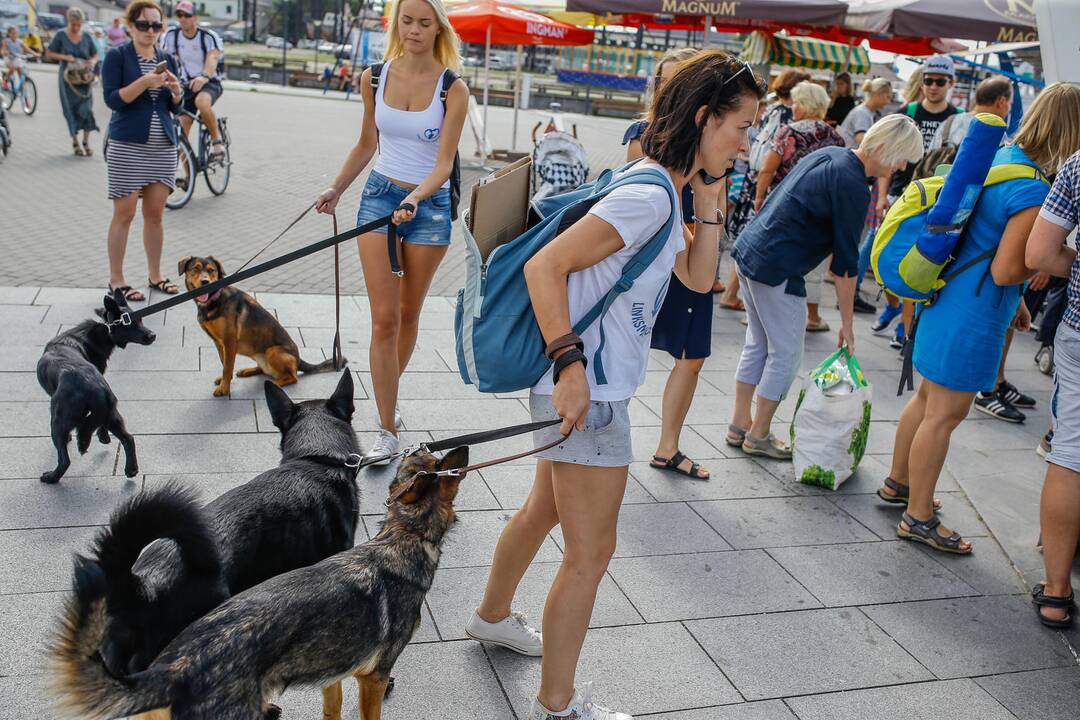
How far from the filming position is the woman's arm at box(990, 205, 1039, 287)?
3.68 m

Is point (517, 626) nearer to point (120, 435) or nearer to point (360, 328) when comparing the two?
point (120, 435)

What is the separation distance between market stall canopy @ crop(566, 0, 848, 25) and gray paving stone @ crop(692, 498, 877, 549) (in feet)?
26.2

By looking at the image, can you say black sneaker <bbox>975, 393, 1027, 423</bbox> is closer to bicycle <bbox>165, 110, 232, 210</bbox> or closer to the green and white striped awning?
bicycle <bbox>165, 110, 232, 210</bbox>

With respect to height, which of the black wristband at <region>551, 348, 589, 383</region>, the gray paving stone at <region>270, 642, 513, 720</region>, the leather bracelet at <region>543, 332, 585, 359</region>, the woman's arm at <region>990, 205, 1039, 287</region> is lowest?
the gray paving stone at <region>270, 642, 513, 720</region>

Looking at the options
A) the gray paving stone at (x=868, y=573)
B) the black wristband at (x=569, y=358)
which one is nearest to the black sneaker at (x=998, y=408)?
the gray paving stone at (x=868, y=573)

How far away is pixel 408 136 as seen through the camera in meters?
4.39

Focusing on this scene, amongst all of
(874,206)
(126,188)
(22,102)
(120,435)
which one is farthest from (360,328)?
(22,102)

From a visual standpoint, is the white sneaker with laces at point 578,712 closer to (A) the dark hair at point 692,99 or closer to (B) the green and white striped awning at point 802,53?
(A) the dark hair at point 692,99

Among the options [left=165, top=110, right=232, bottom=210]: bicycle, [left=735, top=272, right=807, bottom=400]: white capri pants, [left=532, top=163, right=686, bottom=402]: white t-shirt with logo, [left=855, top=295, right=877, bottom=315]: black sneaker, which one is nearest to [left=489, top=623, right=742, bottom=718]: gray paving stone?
[left=532, top=163, right=686, bottom=402]: white t-shirt with logo

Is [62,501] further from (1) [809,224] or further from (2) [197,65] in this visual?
(2) [197,65]

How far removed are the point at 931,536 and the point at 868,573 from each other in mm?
473

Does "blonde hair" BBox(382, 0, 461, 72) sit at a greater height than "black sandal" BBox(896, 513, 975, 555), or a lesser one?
greater

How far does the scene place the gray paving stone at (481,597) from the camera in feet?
11.0

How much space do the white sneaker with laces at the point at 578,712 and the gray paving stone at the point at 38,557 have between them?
70.0 inches
